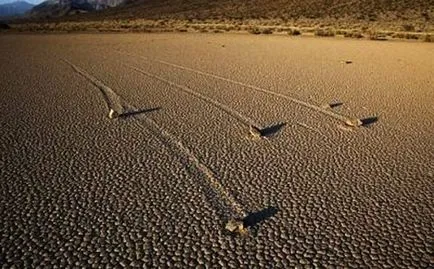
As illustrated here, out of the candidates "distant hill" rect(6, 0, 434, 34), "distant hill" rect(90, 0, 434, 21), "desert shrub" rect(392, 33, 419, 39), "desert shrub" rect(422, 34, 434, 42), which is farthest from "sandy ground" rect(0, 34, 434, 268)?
"distant hill" rect(90, 0, 434, 21)

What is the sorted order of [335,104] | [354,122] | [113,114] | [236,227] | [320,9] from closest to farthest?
[236,227], [354,122], [113,114], [335,104], [320,9]

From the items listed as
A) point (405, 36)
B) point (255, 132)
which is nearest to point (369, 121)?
point (255, 132)

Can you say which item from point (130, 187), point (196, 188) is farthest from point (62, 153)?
point (196, 188)

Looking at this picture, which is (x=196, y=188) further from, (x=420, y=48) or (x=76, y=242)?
(x=420, y=48)

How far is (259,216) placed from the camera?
12.8 ft

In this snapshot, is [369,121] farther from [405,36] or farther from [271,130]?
[405,36]

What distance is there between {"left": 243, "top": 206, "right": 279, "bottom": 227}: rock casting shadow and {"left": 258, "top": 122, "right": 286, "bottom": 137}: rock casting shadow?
213 centimetres

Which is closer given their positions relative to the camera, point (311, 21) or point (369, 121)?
point (369, 121)

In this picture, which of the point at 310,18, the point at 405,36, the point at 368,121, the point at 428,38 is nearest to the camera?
the point at 368,121

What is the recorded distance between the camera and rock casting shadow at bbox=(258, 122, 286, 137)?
6.07 m

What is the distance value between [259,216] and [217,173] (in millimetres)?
1048

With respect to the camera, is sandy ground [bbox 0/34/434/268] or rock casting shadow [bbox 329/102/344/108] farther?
rock casting shadow [bbox 329/102/344/108]

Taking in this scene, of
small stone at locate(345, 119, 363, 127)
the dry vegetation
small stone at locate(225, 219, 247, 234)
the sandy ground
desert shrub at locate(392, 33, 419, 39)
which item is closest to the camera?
the sandy ground

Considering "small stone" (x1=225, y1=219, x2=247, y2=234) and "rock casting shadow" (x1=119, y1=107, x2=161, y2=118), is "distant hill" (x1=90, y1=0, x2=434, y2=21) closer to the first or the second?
"rock casting shadow" (x1=119, y1=107, x2=161, y2=118)
